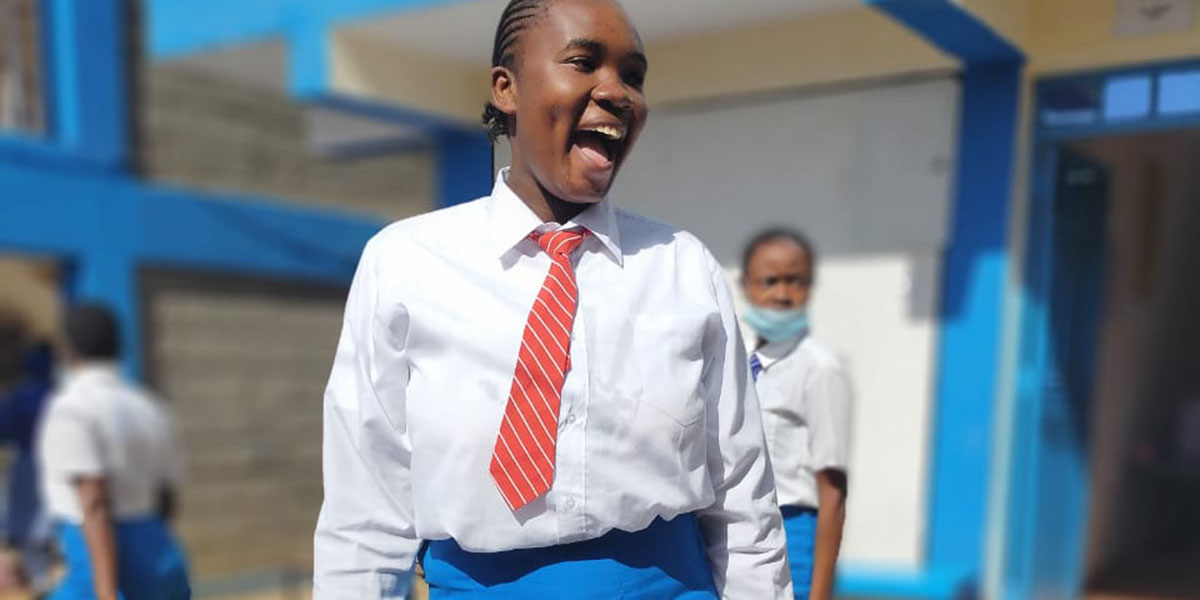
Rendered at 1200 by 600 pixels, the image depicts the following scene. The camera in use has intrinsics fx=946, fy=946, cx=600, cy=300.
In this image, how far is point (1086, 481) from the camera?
14.6 ft

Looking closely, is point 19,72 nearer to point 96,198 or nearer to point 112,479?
point 96,198

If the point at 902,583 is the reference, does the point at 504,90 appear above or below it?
above

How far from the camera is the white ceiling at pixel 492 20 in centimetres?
258

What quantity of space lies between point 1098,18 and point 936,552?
6.66 feet

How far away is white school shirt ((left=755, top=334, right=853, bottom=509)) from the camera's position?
6.45ft

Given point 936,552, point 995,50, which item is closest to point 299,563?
point 936,552

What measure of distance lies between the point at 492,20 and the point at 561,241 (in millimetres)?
2223

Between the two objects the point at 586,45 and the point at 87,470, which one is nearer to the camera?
the point at 586,45

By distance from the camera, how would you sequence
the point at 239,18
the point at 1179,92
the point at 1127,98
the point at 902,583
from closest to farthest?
the point at 1179,92, the point at 1127,98, the point at 902,583, the point at 239,18

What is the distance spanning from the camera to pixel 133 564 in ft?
8.23

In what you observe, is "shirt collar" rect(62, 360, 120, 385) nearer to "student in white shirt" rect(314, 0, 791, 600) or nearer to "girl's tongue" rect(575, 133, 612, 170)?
"student in white shirt" rect(314, 0, 791, 600)

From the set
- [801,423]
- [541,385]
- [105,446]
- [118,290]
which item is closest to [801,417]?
[801,423]

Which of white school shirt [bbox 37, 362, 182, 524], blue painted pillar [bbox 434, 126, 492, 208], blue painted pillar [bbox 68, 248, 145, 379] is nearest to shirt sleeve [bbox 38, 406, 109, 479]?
white school shirt [bbox 37, 362, 182, 524]

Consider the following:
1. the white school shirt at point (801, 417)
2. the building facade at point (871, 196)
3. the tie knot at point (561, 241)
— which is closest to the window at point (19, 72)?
the building facade at point (871, 196)
